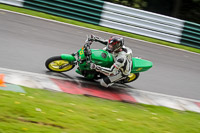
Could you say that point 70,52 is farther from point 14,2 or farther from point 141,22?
point 141,22

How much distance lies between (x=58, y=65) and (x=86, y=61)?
0.90 metres

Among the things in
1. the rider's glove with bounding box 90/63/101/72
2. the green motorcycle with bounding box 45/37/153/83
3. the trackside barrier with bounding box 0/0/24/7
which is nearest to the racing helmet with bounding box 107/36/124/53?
the green motorcycle with bounding box 45/37/153/83

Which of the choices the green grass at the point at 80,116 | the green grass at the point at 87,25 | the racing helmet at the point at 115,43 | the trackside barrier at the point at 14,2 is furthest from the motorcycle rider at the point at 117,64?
the trackside barrier at the point at 14,2

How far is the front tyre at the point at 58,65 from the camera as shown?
864cm

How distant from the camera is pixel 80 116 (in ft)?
20.5

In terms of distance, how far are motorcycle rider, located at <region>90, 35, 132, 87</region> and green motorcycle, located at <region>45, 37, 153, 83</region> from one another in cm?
23

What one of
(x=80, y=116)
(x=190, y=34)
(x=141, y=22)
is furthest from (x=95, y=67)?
(x=190, y=34)

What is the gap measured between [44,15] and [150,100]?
298 inches

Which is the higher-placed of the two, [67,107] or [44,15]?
[44,15]

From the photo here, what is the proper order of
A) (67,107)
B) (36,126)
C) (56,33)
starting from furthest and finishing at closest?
(56,33), (67,107), (36,126)

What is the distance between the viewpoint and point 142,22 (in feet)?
51.2

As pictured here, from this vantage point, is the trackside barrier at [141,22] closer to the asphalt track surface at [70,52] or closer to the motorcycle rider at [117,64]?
the asphalt track surface at [70,52]

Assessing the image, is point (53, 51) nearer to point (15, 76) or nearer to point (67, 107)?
point (15, 76)

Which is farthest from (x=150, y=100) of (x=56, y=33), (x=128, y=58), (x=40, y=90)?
(x=56, y=33)
